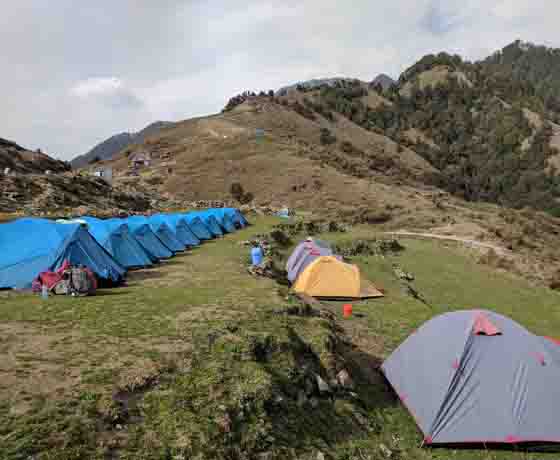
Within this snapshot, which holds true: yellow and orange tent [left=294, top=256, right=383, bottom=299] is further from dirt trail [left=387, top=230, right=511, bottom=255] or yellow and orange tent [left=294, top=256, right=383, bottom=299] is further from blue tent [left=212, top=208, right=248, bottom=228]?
dirt trail [left=387, top=230, right=511, bottom=255]

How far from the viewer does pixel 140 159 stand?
103312mm

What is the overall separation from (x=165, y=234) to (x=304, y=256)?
9362mm

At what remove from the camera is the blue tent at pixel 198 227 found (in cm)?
3012

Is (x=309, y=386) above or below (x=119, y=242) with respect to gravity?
below

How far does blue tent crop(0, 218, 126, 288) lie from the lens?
13287 mm

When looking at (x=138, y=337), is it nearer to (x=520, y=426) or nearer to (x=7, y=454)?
(x=7, y=454)

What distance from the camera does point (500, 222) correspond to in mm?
60625

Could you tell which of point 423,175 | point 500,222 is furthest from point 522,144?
→ point 500,222

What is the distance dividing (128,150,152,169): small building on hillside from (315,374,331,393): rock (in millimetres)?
99595

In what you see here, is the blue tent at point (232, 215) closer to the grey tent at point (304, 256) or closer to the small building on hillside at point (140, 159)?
the grey tent at point (304, 256)

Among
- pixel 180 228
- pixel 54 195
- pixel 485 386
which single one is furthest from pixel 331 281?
pixel 54 195

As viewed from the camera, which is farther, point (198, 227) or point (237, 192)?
point (237, 192)

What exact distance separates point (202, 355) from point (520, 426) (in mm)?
6719

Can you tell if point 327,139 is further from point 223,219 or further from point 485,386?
point 485,386
